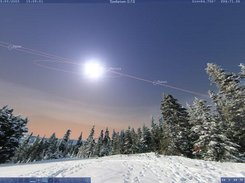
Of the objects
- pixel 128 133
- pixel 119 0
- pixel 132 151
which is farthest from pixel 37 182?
pixel 128 133

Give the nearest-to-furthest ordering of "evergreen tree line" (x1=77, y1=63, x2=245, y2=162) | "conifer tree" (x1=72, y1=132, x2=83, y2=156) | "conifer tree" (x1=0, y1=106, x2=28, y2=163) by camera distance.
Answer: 1. "evergreen tree line" (x1=77, y1=63, x2=245, y2=162)
2. "conifer tree" (x1=0, y1=106, x2=28, y2=163)
3. "conifer tree" (x1=72, y1=132, x2=83, y2=156)

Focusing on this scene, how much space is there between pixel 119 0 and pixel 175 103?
18364 mm

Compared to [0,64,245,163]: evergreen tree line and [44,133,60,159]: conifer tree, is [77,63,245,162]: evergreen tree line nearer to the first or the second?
[0,64,245,163]: evergreen tree line

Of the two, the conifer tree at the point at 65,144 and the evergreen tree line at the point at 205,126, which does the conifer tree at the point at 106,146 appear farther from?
the evergreen tree line at the point at 205,126

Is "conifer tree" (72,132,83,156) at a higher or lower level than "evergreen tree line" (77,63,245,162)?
higher

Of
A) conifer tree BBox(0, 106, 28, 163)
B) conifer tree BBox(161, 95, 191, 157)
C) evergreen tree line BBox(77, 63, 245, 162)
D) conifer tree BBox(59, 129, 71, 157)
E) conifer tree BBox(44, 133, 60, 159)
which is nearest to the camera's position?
evergreen tree line BBox(77, 63, 245, 162)

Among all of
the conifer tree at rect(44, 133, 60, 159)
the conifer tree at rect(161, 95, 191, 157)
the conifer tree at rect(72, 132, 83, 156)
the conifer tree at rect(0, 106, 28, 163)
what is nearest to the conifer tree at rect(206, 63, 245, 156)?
the conifer tree at rect(161, 95, 191, 157)

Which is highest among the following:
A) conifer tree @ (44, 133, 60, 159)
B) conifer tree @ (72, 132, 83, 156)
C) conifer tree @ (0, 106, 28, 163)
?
conifer tree @ (72, 132, 83, 156)

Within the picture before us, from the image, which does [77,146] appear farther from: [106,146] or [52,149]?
[106,146]

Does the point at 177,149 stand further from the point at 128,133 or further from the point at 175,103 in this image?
the point at 128,133

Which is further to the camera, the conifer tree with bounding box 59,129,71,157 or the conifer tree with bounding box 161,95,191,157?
the conifer tree with bounding box 59,129,71,157

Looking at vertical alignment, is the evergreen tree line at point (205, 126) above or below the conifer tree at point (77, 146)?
below

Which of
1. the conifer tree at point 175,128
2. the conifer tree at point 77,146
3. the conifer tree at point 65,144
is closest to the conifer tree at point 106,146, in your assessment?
the conifer tree at point 65,144

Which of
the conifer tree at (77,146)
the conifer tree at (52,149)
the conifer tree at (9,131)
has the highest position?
the conifer tree at (77,146)
